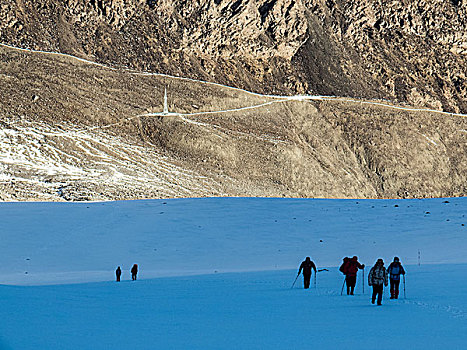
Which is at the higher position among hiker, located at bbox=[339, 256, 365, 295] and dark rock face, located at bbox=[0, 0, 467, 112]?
dark rock face, located at bbox=[0, 0, 467, 112]

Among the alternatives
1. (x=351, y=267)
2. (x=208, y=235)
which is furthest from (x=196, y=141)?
(x=351, y=267)

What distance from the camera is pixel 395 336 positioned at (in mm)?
8430

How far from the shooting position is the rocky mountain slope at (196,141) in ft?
111

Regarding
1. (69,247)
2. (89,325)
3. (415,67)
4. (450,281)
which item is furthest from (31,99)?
(89,325)

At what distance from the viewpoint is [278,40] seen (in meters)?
46.0

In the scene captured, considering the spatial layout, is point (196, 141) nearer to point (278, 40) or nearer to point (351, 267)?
point (278, 40)

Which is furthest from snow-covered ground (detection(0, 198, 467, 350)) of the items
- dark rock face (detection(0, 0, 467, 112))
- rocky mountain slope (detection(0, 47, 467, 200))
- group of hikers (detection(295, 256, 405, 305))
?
dark rock face (detection(0, 0, 467, 112))

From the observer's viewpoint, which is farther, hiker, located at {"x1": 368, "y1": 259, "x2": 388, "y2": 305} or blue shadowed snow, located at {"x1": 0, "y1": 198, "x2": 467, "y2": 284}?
blue shadowed snow, located at {"x1": 0, "y1": 198, "x2": 467, "y2": 284}

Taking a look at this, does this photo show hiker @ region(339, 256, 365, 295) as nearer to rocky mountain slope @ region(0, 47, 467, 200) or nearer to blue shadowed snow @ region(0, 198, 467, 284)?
blue shadowed snow @ region(0, 198, 467, 284)

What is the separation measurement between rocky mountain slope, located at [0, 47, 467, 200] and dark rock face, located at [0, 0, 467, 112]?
1.23m

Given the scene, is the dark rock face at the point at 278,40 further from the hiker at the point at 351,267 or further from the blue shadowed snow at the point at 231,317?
the hiker at the point at 351,267

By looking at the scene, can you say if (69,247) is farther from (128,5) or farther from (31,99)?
(128,5)

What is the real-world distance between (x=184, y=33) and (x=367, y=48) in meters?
11.8

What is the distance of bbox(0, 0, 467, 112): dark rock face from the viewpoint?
4141cm
